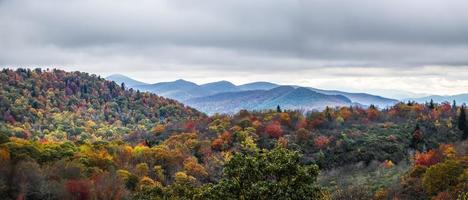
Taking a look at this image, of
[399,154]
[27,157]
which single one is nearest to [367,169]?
[399,154]

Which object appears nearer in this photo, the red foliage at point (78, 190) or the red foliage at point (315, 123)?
the red foliage at point (78, 190)

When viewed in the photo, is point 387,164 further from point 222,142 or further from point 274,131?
point 274,131

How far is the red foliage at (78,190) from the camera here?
236ft

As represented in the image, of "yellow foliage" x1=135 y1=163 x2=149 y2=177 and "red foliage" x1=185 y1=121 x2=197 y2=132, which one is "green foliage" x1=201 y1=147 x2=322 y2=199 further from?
"red foliage" x1=185 y1=121 x2=197 y2=132

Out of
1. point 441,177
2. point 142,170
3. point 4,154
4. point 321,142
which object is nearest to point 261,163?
point 441,177

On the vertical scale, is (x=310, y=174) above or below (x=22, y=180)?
above

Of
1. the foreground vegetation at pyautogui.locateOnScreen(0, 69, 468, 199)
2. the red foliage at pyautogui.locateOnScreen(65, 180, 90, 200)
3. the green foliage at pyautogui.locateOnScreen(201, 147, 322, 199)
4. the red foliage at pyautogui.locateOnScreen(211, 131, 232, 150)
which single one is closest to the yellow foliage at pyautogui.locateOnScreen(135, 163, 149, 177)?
the foreground vegetation at pyautogui.locateOnScreen(0, 69, 468, 199)

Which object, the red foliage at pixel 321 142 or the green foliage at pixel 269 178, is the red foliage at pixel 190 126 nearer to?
the red foliage at pixel 321 142

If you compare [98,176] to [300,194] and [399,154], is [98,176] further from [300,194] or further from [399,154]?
[399,154]

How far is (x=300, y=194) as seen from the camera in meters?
26.7

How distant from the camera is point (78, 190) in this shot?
7225 centimetres

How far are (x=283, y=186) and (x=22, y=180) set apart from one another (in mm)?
54623

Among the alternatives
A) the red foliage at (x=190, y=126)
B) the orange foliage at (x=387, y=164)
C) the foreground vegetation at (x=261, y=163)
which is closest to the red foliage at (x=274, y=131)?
the foreground vegetation at (x=261, y=163)

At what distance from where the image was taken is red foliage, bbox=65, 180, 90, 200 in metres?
71.8
